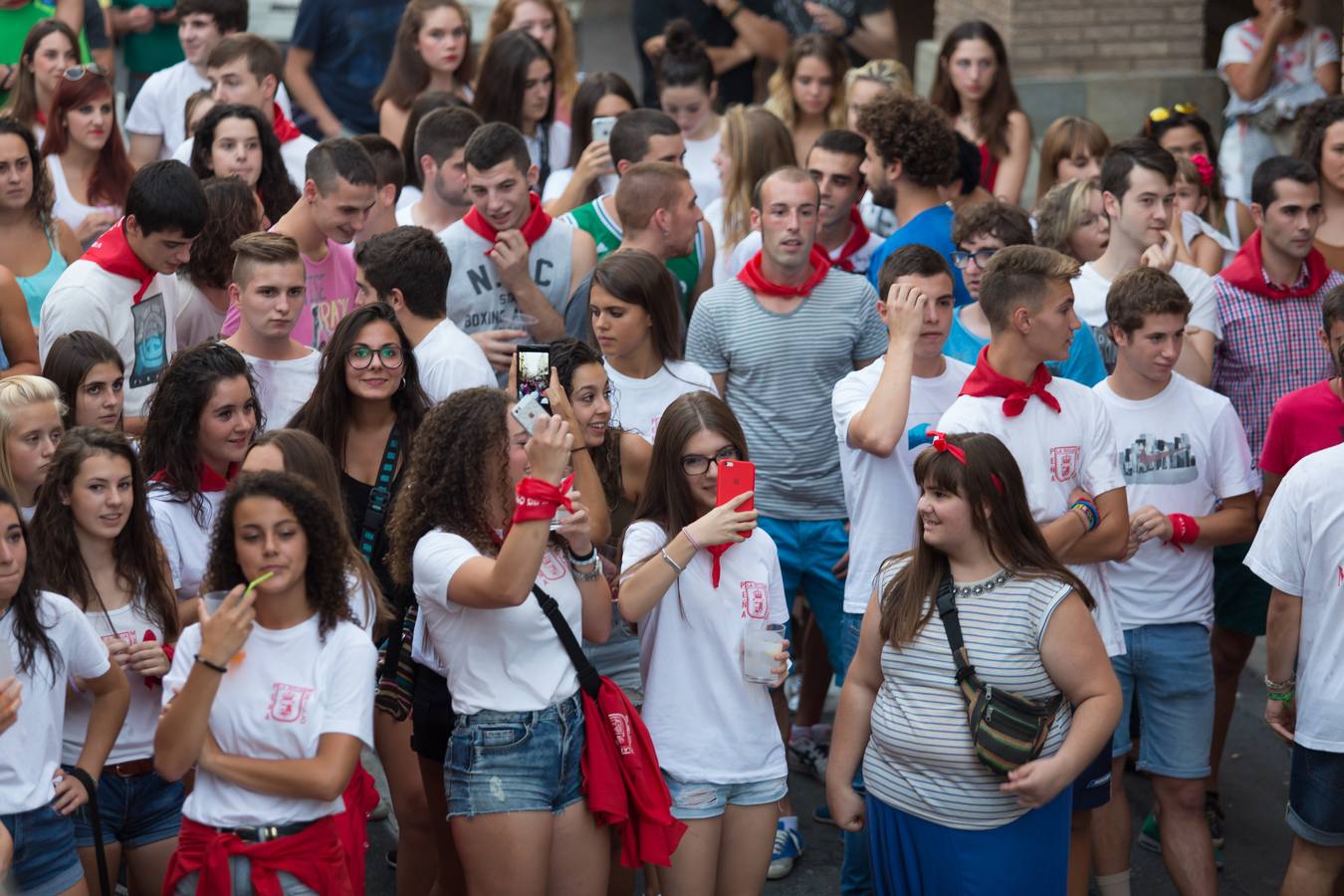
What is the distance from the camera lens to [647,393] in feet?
19.1

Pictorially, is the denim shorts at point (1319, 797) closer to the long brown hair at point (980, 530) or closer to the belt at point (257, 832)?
the long brown hair at point (980, 530)

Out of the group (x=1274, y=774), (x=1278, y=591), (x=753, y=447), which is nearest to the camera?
(x=1278, y=591)

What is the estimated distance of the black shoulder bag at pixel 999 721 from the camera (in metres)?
4.42

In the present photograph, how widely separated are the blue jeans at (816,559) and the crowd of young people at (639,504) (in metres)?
0.02

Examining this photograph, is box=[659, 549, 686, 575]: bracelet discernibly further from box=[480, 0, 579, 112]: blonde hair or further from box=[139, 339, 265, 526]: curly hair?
box=[480, 0, 579, 112]: blonde hair

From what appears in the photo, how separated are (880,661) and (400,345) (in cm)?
185

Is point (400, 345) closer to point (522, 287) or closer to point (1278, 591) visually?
point (522, 287)

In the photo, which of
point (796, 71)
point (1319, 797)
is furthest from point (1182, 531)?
point (796, 71)

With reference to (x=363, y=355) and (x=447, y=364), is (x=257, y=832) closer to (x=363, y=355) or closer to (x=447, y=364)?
(x=363, y=355)

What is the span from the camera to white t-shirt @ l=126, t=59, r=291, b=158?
8711 millimetres

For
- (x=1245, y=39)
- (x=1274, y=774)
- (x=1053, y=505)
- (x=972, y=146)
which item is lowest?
(x=1274, y=774)

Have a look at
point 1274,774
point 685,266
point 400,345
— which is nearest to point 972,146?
point 685,266

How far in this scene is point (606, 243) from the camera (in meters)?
7.20

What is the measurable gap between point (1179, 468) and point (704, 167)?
3.69 metres
